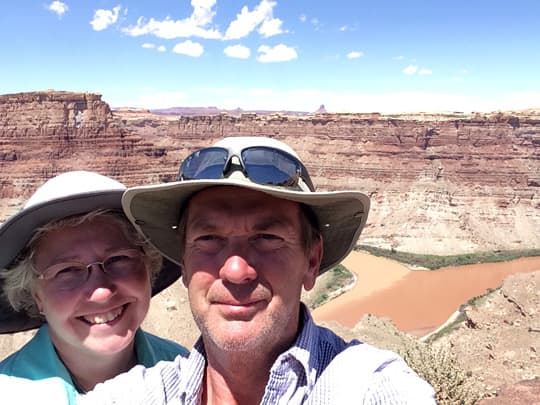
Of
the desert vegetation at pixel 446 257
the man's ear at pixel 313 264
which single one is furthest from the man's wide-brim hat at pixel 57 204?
the desert vegetation at pixel 446 257

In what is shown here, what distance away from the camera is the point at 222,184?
90.7 inches

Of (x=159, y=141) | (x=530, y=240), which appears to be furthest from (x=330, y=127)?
(x=159, y=141)

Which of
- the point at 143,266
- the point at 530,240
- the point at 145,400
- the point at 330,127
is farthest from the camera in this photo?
the point at 330,127

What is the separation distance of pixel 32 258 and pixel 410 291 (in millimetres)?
32932

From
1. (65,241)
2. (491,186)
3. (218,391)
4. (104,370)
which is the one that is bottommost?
(491,186)

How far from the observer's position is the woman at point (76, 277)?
2740mm

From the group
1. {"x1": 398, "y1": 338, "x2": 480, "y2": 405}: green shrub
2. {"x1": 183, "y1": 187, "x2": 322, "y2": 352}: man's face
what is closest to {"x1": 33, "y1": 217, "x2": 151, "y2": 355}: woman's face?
{"x1": 183, "y1": 187, "x2": 322, "y2": 352}: man's face

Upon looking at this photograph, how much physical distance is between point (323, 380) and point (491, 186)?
51956 mm

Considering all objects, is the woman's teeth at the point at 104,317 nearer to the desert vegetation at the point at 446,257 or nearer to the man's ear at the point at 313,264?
the man's ear at the point at 313,264

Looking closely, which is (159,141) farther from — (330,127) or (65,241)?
(65,241)

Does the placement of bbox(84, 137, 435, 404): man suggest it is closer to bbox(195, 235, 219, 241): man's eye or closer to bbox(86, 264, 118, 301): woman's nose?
bbox(195, 235, 219, 241): man's eye

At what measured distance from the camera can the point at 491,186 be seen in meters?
49.9

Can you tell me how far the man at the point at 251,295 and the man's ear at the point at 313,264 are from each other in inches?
1.0

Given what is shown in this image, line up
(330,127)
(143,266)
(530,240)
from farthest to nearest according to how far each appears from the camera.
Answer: (330,127), (530,240), (143,266)
